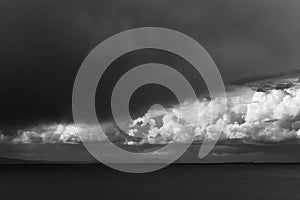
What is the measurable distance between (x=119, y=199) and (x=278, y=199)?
223ft

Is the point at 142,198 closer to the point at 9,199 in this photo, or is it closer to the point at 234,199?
the point at 234,199

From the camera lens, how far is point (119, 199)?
517 feet

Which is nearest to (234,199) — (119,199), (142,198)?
(142,198)

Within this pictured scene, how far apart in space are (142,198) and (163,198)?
905 centimetres

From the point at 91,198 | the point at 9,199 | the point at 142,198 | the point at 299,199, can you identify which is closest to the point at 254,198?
the point at 299,199

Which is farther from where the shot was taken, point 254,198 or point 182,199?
point 254,198

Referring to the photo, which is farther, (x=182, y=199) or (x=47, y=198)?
(x=47, y=198)

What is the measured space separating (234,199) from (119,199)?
49.5m

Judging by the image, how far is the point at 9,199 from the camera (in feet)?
527

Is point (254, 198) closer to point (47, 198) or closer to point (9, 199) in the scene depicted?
point (47, 198)

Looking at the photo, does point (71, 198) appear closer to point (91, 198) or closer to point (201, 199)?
point (91, 198)

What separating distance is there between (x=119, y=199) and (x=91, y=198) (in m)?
11.9

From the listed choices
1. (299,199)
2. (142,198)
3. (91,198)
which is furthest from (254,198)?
(91,198)

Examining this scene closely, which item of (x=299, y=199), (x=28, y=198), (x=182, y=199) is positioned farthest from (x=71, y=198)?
(x=299, y=199)
